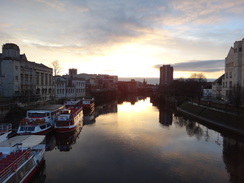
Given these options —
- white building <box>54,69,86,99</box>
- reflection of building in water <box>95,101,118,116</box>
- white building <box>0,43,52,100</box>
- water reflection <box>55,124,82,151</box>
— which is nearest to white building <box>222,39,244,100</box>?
reflection of building in water <box>95,101,118,116</box>

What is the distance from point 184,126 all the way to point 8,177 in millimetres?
30165

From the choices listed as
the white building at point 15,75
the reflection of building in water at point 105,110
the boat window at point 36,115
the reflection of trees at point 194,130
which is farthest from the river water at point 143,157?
the reflection of building in water at point 105,110

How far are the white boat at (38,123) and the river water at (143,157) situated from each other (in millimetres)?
1805

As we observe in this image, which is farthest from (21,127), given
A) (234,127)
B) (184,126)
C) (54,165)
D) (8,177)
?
(234,127)

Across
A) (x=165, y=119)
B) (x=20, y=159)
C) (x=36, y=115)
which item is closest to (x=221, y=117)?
(x=165, y=119)

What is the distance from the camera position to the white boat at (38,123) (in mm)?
24109

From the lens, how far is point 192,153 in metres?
20.9

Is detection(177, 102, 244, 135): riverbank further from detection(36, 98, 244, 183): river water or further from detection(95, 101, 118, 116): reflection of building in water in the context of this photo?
detection(95, 101, 118, 116): reflection of building in water

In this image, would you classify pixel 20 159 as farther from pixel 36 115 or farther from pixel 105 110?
pixel 105 110

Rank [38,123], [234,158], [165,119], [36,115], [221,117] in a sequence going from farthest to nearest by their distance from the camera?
[165,119]
[221,117]
[36,115]
[38,123]
[234,158]

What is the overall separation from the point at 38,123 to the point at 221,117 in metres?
30.6

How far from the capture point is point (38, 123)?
25562 mm

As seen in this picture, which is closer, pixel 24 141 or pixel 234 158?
pixel 24 141

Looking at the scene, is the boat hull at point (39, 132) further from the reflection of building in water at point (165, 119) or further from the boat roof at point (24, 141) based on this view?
the reflection of building in water at point (165, 119)
